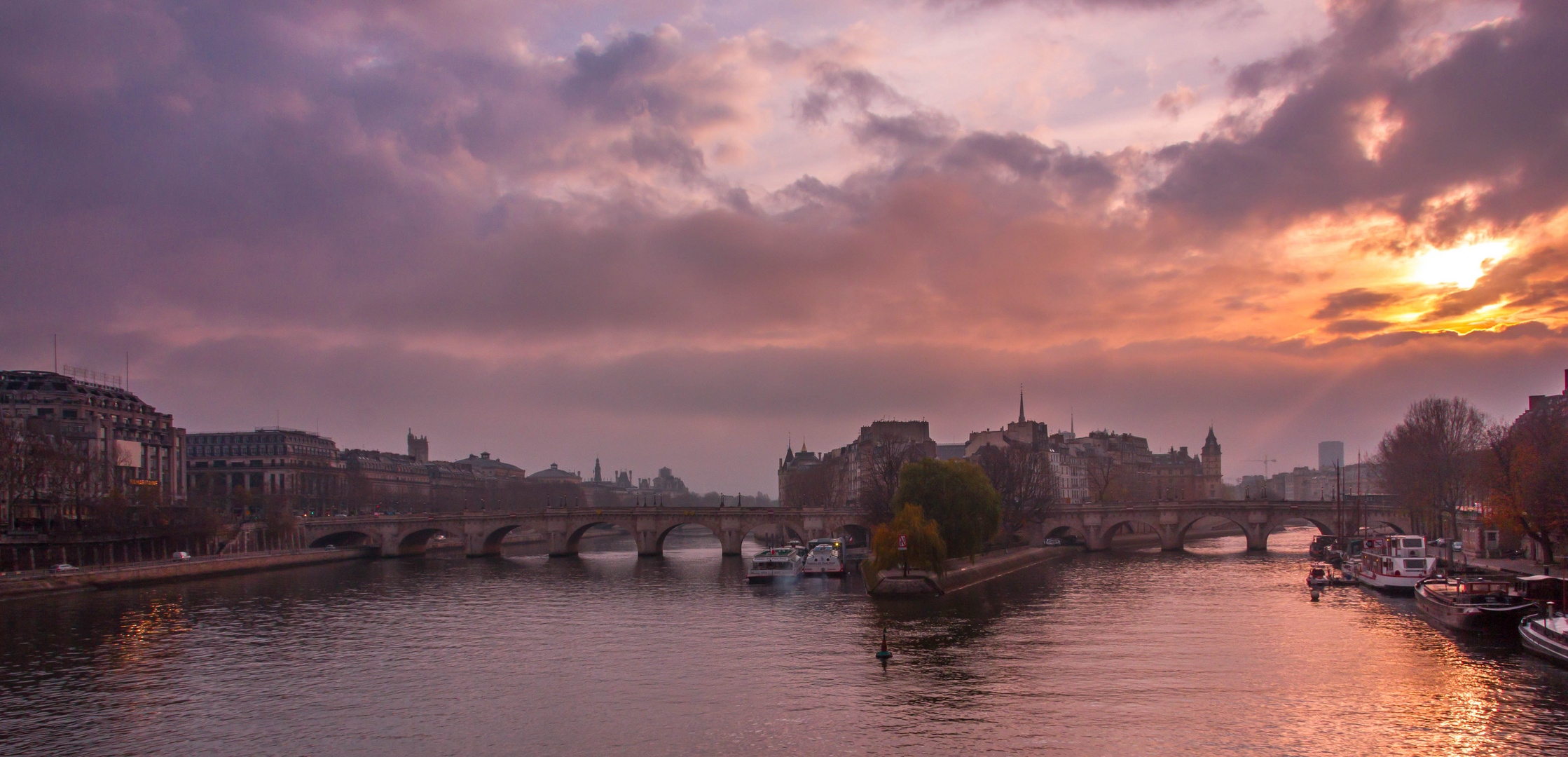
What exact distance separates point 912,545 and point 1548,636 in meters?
33.6

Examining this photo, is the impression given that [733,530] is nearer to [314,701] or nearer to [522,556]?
[522,556]

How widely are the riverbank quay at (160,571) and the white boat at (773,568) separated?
→ 149 feet

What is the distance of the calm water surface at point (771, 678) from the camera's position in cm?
3412

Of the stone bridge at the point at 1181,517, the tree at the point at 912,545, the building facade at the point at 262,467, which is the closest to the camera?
the tree at the point at 912,545

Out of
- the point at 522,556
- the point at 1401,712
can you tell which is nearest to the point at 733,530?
the point at 522,556

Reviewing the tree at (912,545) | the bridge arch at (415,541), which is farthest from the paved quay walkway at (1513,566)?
the bridge arch at (415,541)

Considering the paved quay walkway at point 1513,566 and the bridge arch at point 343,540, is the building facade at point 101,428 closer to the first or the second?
the bridge arch at point 343,540

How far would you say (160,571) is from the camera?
88938 millimetres

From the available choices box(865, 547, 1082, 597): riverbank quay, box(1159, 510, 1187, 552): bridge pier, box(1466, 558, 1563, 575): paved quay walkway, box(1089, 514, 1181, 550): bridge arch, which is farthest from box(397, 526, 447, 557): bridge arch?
box(1466, 558, 1563, 575): paved quay walkway

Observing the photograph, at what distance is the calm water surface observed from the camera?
34.1 m

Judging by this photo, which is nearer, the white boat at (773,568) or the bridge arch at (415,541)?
the white boat at (773,568)

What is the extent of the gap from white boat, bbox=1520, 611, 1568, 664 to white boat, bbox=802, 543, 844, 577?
4838 cm

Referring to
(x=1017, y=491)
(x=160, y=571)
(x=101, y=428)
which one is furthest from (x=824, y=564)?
(x=101, y=428)

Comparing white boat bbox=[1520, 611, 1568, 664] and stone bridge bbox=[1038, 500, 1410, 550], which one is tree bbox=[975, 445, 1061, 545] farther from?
white boat bbox=[1520, 611, 1568, 664]
